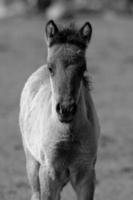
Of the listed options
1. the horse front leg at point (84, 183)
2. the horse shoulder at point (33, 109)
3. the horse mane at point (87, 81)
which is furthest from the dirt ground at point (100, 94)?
the horse mane at point (87, 81)

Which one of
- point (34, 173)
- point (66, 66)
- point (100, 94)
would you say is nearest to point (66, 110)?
point (66, 66)

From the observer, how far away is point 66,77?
6066 mm

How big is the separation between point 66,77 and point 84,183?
108 cm

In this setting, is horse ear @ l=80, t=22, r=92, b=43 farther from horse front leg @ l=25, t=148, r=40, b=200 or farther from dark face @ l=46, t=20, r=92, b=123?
horse front leg @ l=25, t=148, r=40, b=200

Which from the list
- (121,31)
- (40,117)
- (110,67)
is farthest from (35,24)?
(40,117)

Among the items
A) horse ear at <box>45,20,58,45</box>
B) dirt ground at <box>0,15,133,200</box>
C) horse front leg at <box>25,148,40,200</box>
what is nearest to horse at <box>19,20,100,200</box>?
horse ear at <box>45,20,58,45</box>

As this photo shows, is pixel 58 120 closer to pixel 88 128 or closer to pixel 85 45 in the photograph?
pixel 88 128

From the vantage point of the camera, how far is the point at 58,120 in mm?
6434

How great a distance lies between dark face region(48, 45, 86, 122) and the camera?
596 cm

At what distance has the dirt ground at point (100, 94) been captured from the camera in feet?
32.0

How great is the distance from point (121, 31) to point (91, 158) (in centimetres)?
1861

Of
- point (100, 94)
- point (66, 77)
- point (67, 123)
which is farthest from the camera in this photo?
point (100, 94)

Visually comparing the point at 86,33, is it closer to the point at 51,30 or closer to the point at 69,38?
the point at 69,38

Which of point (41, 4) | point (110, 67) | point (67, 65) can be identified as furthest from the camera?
point (41, 4)
